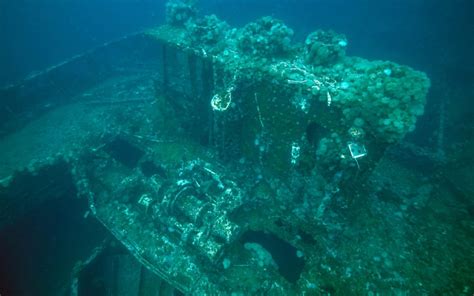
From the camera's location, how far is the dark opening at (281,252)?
486 cm

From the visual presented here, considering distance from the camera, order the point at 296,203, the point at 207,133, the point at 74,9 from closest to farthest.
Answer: the point at 296,203, the point at 207,133, the point at 74,9

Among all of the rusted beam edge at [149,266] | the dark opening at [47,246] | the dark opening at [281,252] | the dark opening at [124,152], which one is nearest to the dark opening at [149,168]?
the dark opening at [124,152]

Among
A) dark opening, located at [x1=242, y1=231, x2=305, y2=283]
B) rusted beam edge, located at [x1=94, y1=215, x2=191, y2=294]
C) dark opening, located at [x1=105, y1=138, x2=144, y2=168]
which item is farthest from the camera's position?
dark opening, located at [x1=105, y1=138, x2=144, y2=168]

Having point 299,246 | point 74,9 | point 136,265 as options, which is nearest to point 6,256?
point 136,265

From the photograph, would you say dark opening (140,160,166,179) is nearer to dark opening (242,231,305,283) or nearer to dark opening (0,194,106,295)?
dark opening (0,194,106,295)

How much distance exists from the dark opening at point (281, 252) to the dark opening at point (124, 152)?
13.3 ft

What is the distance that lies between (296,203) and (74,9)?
26.1 meters

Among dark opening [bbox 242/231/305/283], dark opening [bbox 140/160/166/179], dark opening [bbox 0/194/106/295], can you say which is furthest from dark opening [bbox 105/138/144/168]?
dark opening [bbox 242/231/305/283]

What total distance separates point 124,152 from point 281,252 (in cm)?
517

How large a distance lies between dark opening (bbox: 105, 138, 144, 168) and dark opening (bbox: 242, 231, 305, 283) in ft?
13.3

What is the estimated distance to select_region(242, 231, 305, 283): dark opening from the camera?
4855 mm

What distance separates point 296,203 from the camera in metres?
5.20

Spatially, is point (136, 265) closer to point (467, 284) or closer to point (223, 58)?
point (223, 58)

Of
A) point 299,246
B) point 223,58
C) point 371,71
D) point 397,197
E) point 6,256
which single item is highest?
point 371,71
